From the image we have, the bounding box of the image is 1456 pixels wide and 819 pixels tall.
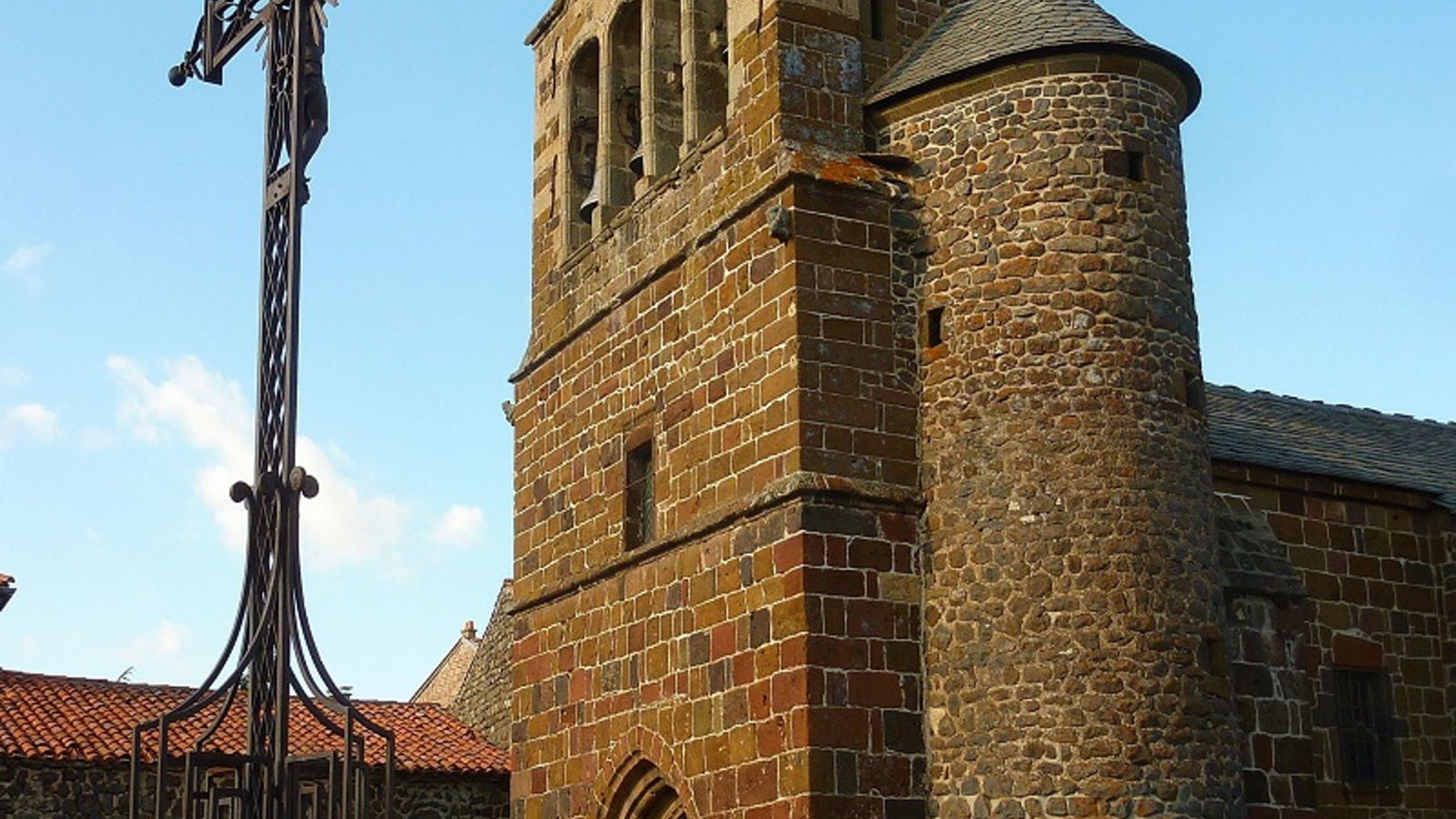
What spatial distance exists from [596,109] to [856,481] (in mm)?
6409

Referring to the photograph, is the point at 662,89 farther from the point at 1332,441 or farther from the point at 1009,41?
the point at 1332,441

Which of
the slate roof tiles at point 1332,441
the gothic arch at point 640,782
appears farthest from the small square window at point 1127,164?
the gothic arch at point 640,782

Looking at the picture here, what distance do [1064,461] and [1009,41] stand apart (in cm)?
348

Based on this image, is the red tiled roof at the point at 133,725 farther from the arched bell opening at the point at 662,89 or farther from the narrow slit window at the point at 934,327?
the narrow slit window at the point at 934,327

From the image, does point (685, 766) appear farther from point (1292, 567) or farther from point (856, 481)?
point (1292, 567)

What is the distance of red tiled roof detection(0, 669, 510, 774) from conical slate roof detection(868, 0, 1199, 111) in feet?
31.1

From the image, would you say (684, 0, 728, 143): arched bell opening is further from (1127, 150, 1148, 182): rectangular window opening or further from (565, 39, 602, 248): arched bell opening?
(1127, 150, 1148, 182): rectangular window opening

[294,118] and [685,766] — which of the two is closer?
[294,118]

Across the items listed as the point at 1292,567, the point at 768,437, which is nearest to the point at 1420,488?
the point at 1292,567

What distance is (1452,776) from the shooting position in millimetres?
15320

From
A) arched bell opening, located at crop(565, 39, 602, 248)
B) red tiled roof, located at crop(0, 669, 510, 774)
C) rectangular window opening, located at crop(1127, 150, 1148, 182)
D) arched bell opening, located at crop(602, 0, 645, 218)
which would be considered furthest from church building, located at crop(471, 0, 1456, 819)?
red tiled roof, located at crop(0, 669, 510, 774)

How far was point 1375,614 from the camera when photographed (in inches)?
615

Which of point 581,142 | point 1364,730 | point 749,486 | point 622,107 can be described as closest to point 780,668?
point 749,486

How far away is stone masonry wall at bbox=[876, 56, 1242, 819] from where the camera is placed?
40.2 ft
